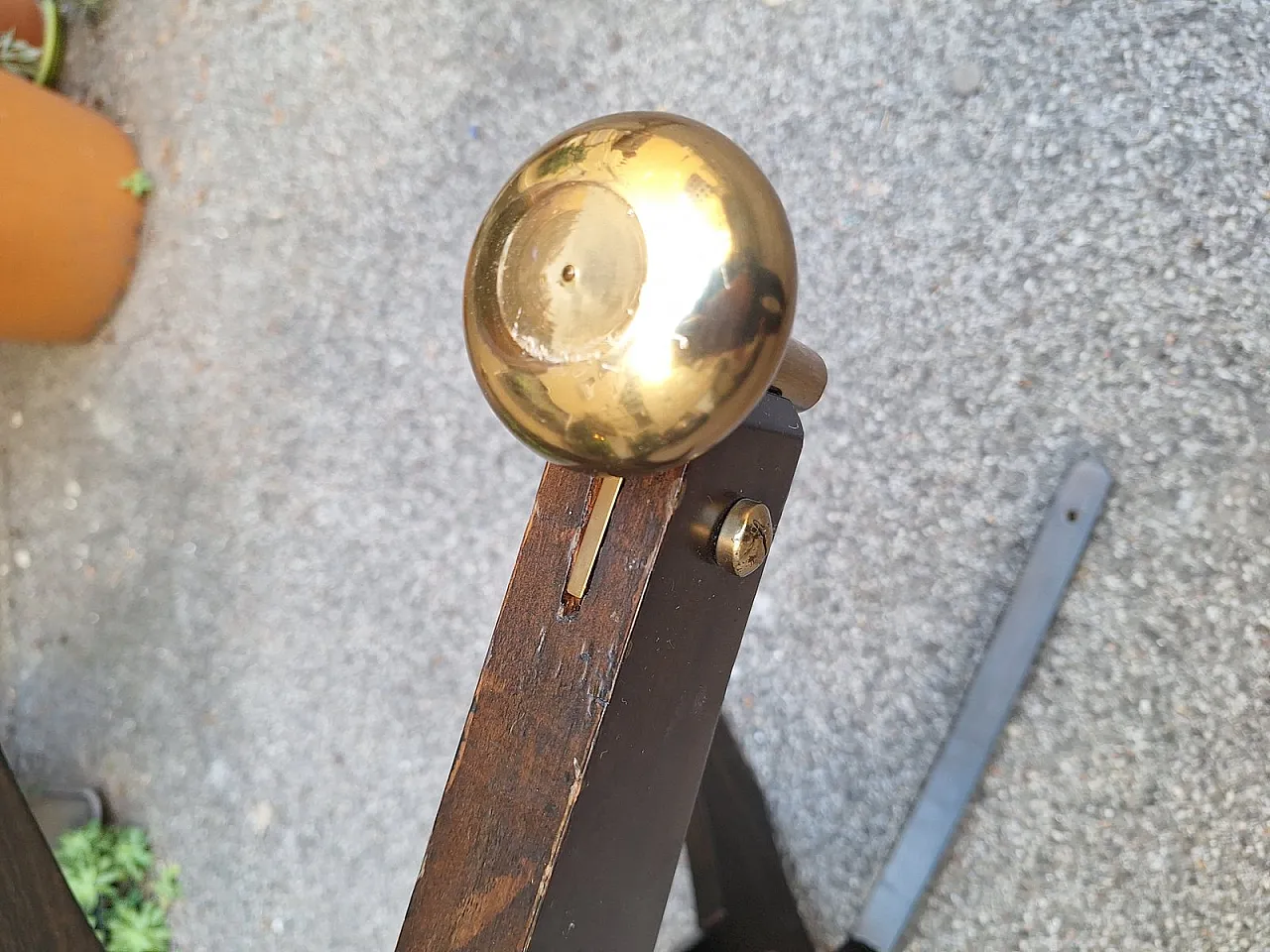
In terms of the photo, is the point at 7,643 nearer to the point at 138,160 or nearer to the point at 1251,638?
the point at 138,160

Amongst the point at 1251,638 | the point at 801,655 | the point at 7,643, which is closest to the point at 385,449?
the point at 801,655

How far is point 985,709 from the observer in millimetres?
827

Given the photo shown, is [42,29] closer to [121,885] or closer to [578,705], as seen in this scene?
[121,885]

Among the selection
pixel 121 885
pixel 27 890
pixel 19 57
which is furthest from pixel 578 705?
pixel 19 57

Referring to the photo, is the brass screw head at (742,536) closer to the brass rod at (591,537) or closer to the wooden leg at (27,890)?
the brass rod at (591,537)

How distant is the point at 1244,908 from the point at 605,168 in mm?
869

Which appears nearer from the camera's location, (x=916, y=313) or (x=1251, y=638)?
(x=1251, y=638)

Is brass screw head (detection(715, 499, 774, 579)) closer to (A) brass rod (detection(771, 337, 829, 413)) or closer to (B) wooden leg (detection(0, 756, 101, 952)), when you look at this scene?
(A) brass rod (detection(771, 337, 829, 413))

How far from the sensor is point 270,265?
1.19 metres

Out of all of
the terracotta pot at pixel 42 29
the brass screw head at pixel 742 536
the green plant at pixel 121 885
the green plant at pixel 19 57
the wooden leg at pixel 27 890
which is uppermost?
the terracotta pot at pixel 42 29

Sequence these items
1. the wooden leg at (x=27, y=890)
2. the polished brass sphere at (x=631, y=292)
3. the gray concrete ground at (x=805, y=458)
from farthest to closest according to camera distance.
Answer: the gray concrete ground at (x=805, y=458)
the wooden leg at (x=27, y=890)
the polished brass sphere at (x=631, y=292)

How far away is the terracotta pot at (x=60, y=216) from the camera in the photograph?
110 cm

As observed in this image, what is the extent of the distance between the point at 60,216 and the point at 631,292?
1.15 metres

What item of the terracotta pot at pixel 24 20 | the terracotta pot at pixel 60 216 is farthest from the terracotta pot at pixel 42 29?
the terracotta pot at pixel 60 216
